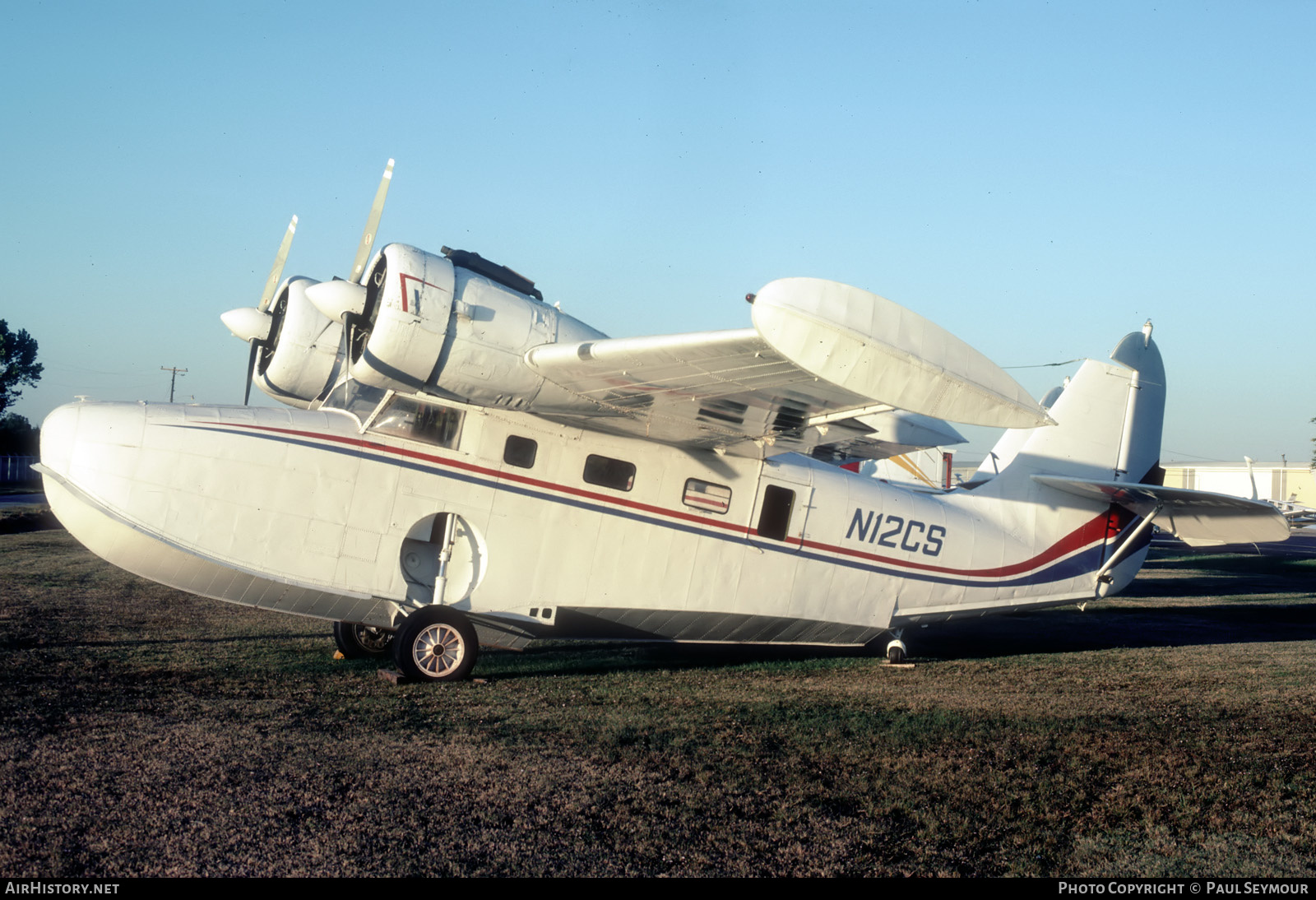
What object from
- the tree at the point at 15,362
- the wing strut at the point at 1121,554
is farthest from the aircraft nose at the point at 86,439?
the tree at the point at 15,362

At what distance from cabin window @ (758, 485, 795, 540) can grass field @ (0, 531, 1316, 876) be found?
1.52m

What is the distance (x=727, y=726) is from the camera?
7.06 meters

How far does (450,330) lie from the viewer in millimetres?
7488

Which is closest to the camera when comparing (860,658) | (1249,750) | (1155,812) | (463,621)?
(1155,812)

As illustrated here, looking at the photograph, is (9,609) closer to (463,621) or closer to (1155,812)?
(463,621)

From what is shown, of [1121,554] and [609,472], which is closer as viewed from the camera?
[609,472]

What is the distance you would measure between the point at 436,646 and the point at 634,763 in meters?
3.27

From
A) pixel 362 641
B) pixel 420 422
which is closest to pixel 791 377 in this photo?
pixel 420 422

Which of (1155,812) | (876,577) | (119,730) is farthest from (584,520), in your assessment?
(1155,812)

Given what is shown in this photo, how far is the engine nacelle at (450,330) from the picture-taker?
290 inches

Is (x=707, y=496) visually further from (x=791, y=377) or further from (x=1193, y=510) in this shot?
(x=1193, y=510)

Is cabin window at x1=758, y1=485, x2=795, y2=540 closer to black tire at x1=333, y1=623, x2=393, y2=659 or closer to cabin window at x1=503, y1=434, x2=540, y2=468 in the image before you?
cabin window at x1=503, y1=434, x2=540, y2=468

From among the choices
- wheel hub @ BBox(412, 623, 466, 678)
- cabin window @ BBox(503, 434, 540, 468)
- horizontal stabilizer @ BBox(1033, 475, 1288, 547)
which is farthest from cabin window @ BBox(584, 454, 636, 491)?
horizontal stabilizer @ BBox(1033, 475, 1288, 547)

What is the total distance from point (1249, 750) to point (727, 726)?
3715mm
